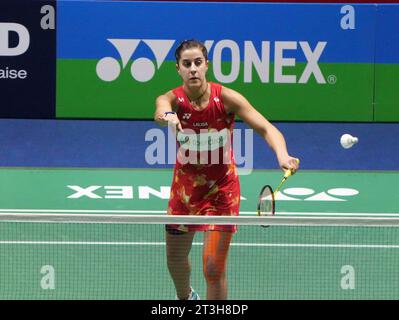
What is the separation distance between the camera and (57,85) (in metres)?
12.6

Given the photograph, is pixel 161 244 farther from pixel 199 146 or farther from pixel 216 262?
pixel 216 262

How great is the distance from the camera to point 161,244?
934 cm

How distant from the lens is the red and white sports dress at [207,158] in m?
7.28

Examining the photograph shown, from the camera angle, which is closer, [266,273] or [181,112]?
[181,112]

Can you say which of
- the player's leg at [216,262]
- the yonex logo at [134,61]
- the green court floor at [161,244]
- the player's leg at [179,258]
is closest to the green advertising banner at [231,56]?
the yonex logo at [134,61]

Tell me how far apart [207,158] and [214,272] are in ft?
3.04

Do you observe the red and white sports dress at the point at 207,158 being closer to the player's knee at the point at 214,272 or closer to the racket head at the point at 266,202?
the racket head at the point at 266,202

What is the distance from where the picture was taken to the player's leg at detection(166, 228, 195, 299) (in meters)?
7.14

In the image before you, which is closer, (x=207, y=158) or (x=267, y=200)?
(x=267, y=200)

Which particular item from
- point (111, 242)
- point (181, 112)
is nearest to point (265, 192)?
point (181, 112)

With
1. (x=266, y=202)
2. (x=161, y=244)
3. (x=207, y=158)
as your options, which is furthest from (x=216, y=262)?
(x=161, y=244)

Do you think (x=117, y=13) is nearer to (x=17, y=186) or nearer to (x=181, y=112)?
(x=17, y=186)

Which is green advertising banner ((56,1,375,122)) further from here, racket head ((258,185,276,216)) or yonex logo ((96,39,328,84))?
racket head ((258,185,276,216))
